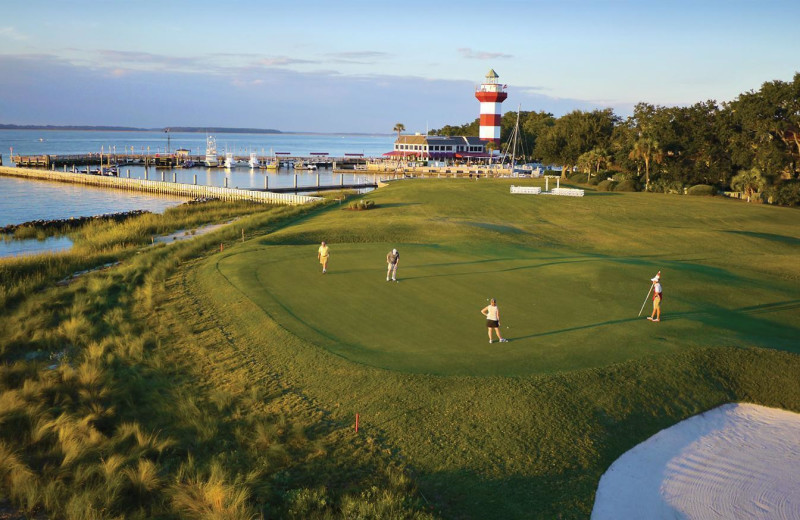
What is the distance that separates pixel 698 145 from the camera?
262 ft

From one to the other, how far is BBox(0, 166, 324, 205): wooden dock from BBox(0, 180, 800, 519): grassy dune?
42460 millimetres

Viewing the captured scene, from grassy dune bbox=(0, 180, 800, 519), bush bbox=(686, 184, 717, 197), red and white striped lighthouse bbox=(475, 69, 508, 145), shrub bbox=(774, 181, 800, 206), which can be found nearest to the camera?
grassy dune bbox=(0, 180, 800, 519)

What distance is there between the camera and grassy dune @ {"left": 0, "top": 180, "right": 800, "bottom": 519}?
1246cm

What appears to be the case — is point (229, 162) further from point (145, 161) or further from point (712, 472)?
point (712, 472)

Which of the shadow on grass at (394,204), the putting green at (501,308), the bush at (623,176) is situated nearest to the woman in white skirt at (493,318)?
the putting green at (501,308)

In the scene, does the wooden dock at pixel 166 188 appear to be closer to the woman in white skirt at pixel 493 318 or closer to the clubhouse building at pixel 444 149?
the clubhouse building at pixel 444 149

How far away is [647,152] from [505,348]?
237ft

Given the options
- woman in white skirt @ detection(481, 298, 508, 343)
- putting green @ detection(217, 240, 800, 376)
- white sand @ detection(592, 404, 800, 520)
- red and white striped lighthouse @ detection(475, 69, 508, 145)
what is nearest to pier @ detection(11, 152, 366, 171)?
red and white striped lighthouse @ detection(475, 69, 508, 145)

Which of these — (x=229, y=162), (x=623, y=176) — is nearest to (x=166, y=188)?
(x=229, y=162)

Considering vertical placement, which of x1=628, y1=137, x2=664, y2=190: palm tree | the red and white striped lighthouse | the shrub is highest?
the red and white striped lighthouse

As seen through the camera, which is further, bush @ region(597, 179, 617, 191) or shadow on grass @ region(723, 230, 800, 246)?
bush @ region(597, 179, 617, 191)

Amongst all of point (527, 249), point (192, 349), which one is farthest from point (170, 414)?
point (527, 249)

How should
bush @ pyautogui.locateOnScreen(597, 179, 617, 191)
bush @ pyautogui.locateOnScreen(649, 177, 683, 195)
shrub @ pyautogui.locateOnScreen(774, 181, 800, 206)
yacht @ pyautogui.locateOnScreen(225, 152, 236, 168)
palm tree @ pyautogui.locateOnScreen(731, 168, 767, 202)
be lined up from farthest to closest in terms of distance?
1. yacht @ pyautogui.locateOnScreen(225, 152, 236, 168)
2. bush @ pyautogui.locateOnScreen(597, 179, 617, 191)
3. bush @ pyautogui.locateOnScreen(649, 177, 683, 195)
4. palm tree @ pyautogui.locateOnScreen(731, 168, 767, 202)
5. shrub @ pyautogui.locateOnScreen(774, 181, 800, 206)

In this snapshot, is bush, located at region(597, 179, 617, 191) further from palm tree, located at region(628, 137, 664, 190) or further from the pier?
the pier
